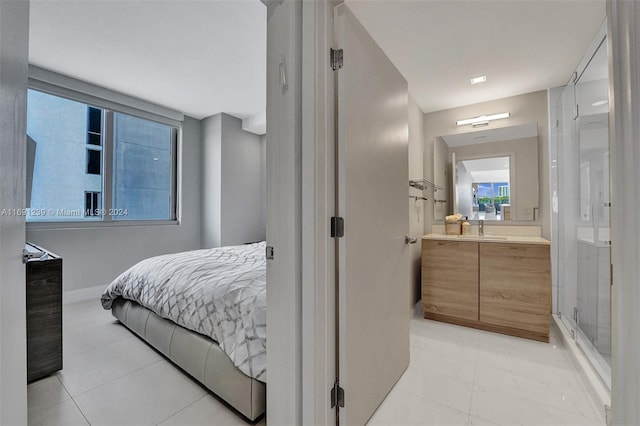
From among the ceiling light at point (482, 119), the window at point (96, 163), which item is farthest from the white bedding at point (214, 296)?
the ceiling light at point (482, 119)

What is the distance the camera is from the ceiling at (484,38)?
1717mm

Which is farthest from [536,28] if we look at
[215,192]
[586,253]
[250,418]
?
[215,192]

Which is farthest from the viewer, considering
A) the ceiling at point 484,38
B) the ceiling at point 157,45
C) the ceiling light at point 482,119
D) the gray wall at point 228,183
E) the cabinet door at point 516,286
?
the gray wall at point 228,183

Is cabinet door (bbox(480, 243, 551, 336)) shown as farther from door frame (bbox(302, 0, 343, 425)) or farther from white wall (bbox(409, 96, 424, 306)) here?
door frame (bbox(302, 0, 343, 425))

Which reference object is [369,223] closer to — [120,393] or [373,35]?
A: [373,35]

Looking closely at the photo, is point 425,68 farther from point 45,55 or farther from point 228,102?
point 45,55

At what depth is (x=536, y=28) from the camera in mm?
1880

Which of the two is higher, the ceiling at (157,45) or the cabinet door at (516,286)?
the ceiling at (157,45)

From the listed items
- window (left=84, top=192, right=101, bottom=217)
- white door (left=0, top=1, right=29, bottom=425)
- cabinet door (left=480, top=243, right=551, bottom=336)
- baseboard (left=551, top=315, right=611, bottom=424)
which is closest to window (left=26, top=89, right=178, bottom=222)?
→ window (left=84, top=192, right=101, bottom=217)

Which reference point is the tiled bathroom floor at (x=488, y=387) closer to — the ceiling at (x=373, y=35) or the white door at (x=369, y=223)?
the white door at (x=369, y=223)

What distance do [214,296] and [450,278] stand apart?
2162mm

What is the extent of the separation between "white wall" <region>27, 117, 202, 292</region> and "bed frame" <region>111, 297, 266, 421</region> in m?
1.60

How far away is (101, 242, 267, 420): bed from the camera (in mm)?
1420

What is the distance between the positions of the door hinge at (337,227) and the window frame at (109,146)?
3.55 m
